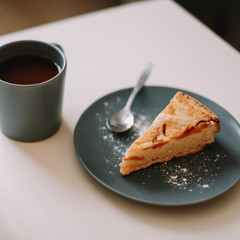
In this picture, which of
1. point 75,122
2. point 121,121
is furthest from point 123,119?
point 75,122

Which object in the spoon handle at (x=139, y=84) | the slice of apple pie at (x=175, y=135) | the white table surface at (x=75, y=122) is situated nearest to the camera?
the white table surface at (x=75, y=122)

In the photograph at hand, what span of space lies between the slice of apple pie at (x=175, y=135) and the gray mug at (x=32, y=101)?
238mm

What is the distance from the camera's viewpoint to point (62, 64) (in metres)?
0.93

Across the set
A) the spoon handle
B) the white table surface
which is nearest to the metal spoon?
the spoon handle

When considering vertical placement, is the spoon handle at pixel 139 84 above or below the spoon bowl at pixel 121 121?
above

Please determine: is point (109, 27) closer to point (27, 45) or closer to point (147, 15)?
point (147, 15)

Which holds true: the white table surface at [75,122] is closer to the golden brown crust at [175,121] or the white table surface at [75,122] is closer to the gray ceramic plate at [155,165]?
the gray ceramic plate at [155,165]

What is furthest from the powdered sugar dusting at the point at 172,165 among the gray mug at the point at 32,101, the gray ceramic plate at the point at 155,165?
the gray mug at the point at 32,101

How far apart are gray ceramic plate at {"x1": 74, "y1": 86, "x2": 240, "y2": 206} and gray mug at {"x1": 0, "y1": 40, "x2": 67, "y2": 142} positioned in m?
0.09

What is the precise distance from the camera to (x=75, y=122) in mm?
1044

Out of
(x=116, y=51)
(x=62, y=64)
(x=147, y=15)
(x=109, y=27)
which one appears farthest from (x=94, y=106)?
(x=147, y=15)

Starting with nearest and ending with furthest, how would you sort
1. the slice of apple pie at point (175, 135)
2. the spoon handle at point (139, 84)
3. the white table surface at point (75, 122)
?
the white table surface at point (75, 122)
the slice of apple pie at point (175, 135)
the spoon handle at point (139, 84)

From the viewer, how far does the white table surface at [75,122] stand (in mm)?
779

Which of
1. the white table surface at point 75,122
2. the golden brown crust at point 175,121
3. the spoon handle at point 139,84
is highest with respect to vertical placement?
the golden brown crust at point 175,121
